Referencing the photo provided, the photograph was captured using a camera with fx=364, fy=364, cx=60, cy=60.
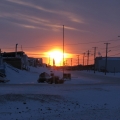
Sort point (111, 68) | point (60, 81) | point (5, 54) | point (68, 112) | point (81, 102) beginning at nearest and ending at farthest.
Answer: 1. point (68, 112)
2. point (81, 102)
3. point (60, 81)
4. point (5, 54)
5. point (111, 68)

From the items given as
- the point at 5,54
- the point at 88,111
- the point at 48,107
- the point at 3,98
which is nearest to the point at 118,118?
the point at 88,111

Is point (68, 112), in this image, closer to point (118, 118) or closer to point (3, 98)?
point (118, 118)

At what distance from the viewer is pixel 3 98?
68.9 ft

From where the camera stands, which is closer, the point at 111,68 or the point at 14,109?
the point at 14,109

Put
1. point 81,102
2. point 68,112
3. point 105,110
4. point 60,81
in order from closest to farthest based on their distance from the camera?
point 68,112 → point 105,110 → point 81,102 → point 60,81

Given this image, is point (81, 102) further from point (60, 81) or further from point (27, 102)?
point (60, 81)

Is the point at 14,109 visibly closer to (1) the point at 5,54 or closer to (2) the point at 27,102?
(2) the point at 27,102

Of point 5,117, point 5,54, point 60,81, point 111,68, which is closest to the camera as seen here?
point 5,117

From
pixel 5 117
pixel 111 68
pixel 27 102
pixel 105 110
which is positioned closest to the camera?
pixel 5 117

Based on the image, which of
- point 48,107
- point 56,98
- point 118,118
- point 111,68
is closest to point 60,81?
point 56,98

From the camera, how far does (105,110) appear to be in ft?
61.1

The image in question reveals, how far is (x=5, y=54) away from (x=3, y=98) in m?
78.6

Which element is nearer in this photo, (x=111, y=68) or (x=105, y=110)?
(x=105, y=110)

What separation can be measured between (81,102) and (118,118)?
21.2 feet
